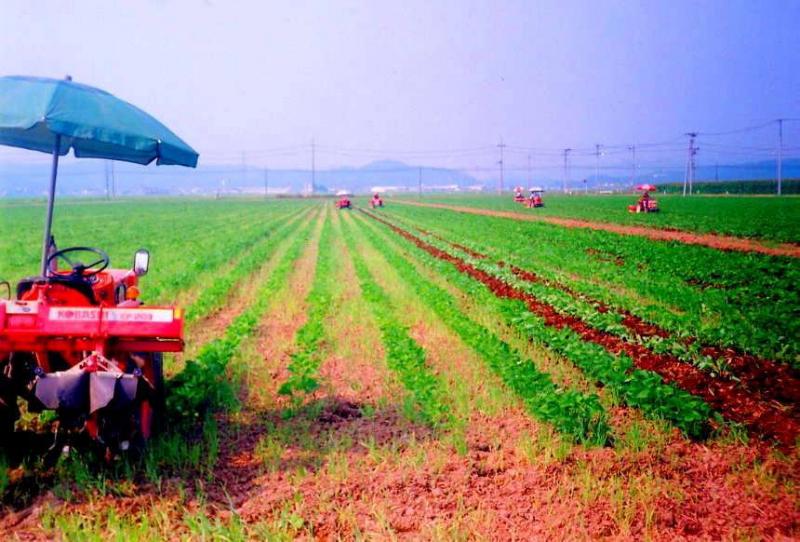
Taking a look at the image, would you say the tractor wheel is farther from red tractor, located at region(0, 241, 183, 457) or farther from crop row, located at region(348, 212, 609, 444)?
crop row, located at region(348, 212, 609, 444)

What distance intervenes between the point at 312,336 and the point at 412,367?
1.92 m

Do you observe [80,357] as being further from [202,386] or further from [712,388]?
[712,388]

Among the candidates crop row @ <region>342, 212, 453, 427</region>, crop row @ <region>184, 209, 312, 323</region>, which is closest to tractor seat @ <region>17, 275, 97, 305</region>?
crop row @ <region>342, 212, 453, 427</region>

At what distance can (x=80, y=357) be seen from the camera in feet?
16.0

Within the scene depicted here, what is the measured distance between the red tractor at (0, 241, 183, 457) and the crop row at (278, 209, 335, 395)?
1.77m

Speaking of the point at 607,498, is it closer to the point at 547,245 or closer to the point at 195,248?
the point at 547,245

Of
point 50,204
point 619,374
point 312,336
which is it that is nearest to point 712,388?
point 619,374

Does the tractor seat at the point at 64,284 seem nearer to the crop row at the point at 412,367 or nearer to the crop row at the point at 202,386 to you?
the crop row at the point at 202,386

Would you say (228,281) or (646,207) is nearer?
(228,281)

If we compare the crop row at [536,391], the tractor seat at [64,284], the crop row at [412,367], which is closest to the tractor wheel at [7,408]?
the tractor seat at [64,284]

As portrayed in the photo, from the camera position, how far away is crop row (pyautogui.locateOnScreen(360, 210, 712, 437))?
5.70m

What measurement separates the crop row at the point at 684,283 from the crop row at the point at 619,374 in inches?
70.9

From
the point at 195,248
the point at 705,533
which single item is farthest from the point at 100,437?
the point at 195,248

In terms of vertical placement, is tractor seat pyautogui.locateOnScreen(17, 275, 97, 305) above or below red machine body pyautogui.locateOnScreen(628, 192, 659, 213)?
below
